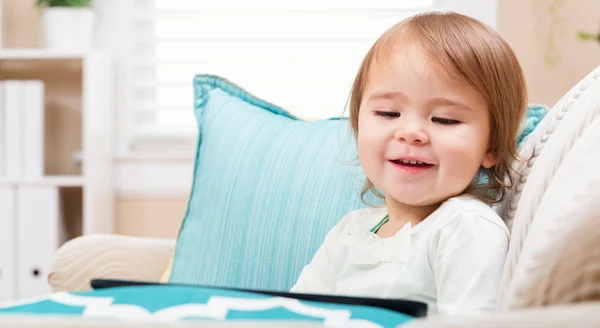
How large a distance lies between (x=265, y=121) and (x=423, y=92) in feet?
1.76

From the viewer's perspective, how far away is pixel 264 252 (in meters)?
1.20

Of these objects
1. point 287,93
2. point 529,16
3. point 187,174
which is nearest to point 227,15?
point 287,93

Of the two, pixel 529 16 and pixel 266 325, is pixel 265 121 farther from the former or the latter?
pixel 529 16

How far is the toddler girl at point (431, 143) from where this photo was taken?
0.84 meters

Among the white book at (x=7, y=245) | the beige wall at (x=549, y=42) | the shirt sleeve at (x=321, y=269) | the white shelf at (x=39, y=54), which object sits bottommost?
the white book at (x=7, y=245)

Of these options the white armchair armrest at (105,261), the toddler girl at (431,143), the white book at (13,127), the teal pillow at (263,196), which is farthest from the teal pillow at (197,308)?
the white book at (13,127)

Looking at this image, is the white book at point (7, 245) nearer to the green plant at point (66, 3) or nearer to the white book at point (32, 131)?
the white book at point (32, 131)

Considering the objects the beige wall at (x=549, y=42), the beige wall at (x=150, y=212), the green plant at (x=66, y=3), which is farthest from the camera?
the beige wall at (x=150, y=212)

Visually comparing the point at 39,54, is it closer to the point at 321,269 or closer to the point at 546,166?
the point at 321,269

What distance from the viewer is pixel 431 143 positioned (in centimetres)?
89

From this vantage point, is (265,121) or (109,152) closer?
(265,121)

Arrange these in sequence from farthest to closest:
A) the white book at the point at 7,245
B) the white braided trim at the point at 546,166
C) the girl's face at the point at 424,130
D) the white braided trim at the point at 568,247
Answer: the white book at the point at 7,245
the girl's face at the point at 424,130
the white braided trim at the point at 546,166
the white braided trim at the point at 568,247

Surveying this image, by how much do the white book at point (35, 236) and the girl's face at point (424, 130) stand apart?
68.0 inches

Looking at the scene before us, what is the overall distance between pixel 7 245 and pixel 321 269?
1.66 m
